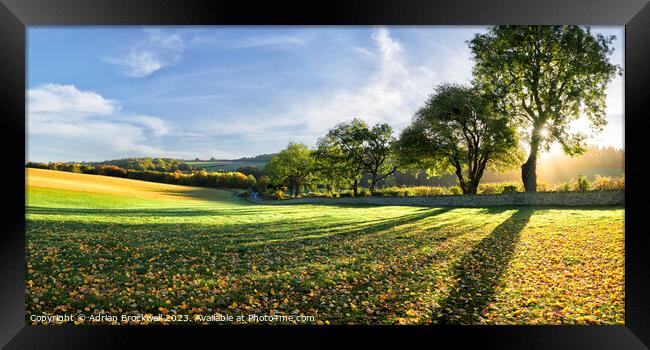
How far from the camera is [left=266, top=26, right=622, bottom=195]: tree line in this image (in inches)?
305

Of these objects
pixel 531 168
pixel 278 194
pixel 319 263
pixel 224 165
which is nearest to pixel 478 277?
pixel 319 263

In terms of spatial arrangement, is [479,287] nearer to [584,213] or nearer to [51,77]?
[584,213]

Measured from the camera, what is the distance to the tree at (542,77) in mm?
7668

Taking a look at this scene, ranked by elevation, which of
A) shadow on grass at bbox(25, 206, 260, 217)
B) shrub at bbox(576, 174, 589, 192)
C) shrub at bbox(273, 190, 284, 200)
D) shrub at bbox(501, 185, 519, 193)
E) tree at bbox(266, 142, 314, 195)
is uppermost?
tree at bbox(266, 142, 314, 195)

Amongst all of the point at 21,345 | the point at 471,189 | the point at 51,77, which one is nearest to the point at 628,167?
the point at 471,189

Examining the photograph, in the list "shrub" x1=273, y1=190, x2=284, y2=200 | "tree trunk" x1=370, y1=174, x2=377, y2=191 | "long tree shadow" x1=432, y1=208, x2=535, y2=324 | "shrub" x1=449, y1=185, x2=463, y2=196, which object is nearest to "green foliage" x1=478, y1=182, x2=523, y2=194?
"shrub" x1=449, y1=185, x2=463, y2=196

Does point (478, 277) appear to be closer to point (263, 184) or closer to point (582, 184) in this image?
point (582, 184)

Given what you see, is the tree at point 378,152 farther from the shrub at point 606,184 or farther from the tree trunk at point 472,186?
the shrub at point 606,184

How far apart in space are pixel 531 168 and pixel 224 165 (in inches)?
346

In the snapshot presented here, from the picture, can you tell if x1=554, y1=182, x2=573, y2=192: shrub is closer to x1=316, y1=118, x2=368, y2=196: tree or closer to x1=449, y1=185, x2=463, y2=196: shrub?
x1=449, y1=185, x2=463, y2=196: shrub

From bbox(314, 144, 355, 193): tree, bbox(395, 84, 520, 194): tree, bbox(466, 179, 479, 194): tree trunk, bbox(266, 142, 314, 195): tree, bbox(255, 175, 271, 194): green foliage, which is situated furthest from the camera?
bbox(466, 179, 479, 194): tree trunk

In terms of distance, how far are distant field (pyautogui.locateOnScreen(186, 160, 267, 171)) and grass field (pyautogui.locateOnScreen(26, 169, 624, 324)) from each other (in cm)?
174
